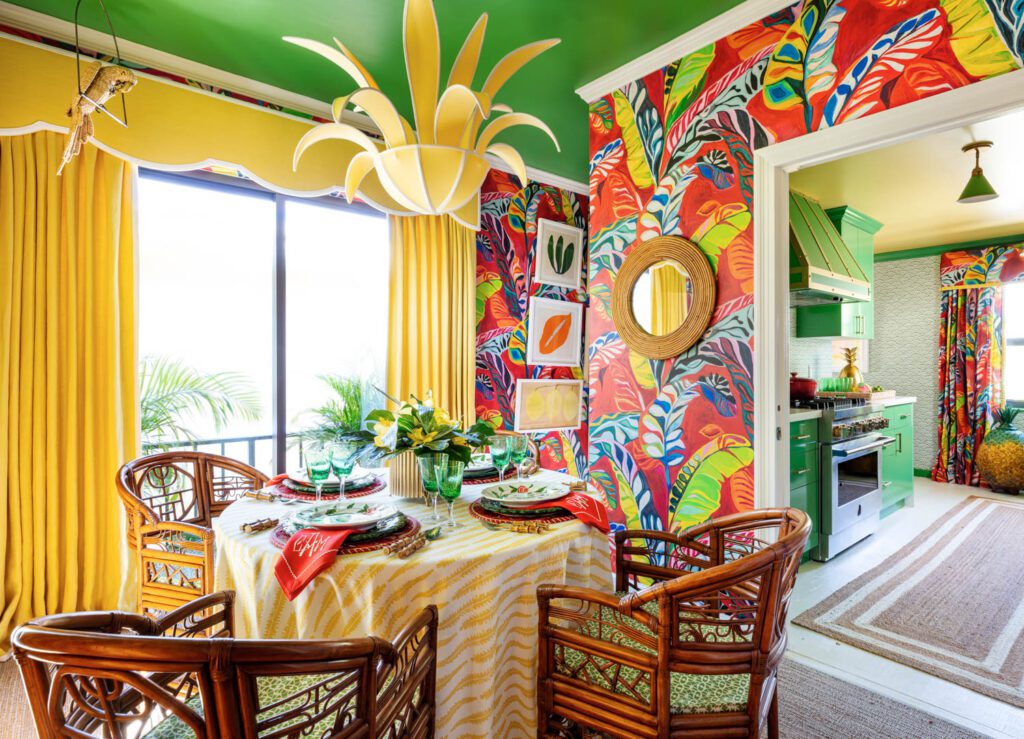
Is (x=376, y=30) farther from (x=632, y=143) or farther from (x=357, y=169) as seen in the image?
(x=632, y=143)

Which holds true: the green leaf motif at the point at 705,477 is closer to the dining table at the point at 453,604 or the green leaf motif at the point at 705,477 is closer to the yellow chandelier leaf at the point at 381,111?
the dining table at the point at 453,604

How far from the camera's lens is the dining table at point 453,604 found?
125cm

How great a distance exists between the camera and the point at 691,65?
2.47 m

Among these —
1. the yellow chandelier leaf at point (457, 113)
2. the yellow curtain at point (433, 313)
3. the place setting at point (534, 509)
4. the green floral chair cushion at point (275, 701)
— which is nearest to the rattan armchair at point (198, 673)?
the green floral chair cushion at point (275, 701)

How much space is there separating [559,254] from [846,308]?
240 centimetres

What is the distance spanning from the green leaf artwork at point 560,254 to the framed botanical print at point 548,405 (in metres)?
0.88

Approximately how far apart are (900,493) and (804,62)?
12.0ft

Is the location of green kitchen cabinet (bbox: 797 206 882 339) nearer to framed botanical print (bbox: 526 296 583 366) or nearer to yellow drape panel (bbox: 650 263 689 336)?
framed botanical print (bbox: 526 296 583 366)

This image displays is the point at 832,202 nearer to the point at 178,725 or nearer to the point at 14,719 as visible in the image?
the point at 178,725

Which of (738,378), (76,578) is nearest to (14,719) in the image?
(76,578)

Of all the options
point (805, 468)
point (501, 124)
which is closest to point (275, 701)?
point (501, 124)

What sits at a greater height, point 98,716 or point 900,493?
point 98,716

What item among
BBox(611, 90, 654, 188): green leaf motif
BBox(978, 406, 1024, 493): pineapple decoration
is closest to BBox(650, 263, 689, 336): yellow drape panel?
BBox(611, 90, 654, 188): green leaf motif

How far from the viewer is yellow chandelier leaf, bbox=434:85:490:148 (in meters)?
1.68
